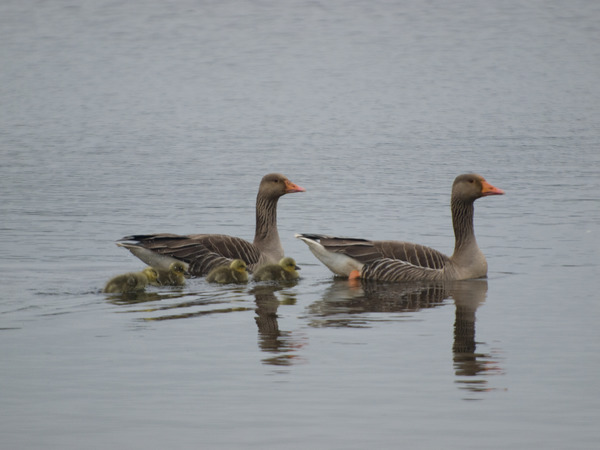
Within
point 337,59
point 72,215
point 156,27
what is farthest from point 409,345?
point 156,27

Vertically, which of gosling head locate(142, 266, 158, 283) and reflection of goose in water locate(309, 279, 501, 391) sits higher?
gosling head locate(142, 266, 158, 283)

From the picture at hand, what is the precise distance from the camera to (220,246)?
49.4 ft

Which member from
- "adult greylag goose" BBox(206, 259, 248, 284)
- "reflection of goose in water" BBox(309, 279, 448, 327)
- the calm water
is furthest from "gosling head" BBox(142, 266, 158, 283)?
"reflection of goose in water" BBox(309, 279, 448, 327)

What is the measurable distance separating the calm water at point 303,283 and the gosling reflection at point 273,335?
40mm

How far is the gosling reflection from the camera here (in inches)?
395

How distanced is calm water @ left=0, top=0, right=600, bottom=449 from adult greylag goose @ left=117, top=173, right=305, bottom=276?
597mm

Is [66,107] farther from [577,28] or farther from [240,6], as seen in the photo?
[240,6]

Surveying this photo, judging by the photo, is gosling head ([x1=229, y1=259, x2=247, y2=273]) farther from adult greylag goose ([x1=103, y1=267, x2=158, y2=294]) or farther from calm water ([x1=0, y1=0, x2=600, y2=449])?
adult greylag goose ([x1=103, y1=267, x2=158, y2=294])

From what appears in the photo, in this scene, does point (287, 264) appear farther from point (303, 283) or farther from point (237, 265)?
point (237, 265)

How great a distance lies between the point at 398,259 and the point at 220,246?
2.31 meters

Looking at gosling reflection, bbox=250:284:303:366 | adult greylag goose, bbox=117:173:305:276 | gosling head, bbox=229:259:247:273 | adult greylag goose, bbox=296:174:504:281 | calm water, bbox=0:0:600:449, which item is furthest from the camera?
adult greylag goose, bbox=117:173:305:276

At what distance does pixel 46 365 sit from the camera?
970 centimetres

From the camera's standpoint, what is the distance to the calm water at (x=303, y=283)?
839 cm

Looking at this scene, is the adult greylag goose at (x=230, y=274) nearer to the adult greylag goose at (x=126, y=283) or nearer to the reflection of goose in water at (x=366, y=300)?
the adult greylag goose at (x=126, y=283)
